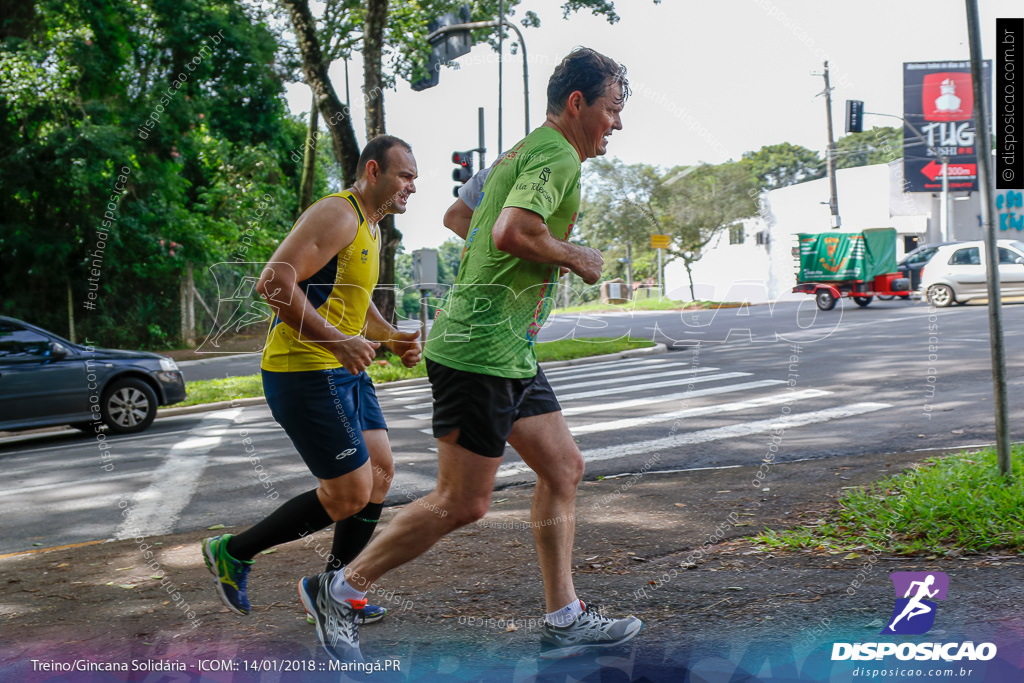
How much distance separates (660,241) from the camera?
17375 millimetres

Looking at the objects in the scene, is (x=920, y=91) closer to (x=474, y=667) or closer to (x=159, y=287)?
(x=159, y=287)

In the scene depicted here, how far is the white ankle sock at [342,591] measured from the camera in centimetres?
301

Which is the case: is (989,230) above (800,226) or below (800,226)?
below

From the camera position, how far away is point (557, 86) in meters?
3.02

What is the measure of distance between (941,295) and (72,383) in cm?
1936

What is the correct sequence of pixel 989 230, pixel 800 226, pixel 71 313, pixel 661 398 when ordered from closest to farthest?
pixel 989 230 → pixel 661 398 → pixel 71 313 → pixel 800 226

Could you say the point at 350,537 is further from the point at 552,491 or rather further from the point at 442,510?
the point at 552,491

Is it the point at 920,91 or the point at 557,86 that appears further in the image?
the point at 920,91

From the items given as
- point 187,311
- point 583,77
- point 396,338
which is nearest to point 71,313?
point 187,311

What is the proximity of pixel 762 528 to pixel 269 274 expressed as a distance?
2.83m

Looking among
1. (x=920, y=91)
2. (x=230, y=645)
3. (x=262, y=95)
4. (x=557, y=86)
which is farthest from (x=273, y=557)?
(x=920, y=91)

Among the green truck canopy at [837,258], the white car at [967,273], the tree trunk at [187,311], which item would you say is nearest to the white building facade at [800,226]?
the green truck canopy at [837,258]

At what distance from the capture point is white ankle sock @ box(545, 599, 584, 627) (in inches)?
118

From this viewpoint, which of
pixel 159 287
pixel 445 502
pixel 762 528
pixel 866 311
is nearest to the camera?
pixel 445 502
